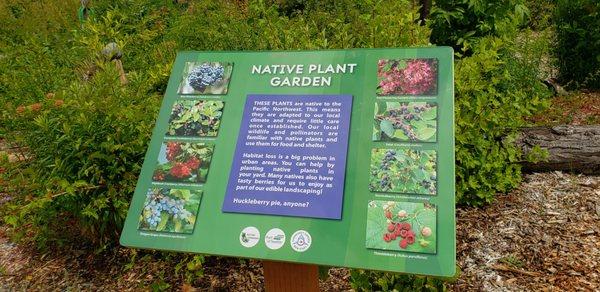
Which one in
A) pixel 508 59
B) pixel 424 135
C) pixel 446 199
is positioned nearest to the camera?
pixel 446 199

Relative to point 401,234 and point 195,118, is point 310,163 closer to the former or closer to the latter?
point 401,234

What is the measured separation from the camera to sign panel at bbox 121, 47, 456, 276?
1.89 meters

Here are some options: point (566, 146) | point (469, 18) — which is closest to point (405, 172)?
point (566, 146)

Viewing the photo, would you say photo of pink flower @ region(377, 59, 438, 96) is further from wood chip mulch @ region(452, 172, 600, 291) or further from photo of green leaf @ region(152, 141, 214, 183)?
wood chip mulch @ region(452, 172, 600, 291)

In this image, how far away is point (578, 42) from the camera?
559cm

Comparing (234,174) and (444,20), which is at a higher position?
(444,20)

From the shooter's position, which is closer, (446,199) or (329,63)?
(446,199)

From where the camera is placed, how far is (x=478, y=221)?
351cm

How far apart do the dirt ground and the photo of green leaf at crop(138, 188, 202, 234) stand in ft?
3.75

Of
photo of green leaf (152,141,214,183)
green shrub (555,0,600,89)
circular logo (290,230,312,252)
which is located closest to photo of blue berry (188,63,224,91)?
photo of green leaf (152,141,214,183)

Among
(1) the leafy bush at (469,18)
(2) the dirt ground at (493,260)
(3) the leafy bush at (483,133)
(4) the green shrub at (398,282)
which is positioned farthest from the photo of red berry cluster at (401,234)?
(1) the leafy bush at (469,18)

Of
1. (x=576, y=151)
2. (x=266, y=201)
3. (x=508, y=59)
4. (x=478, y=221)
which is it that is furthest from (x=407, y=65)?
(x=508, y=59)

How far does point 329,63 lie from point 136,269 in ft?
7.03

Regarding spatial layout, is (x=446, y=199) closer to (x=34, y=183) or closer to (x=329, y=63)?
(x=329, y=63)
